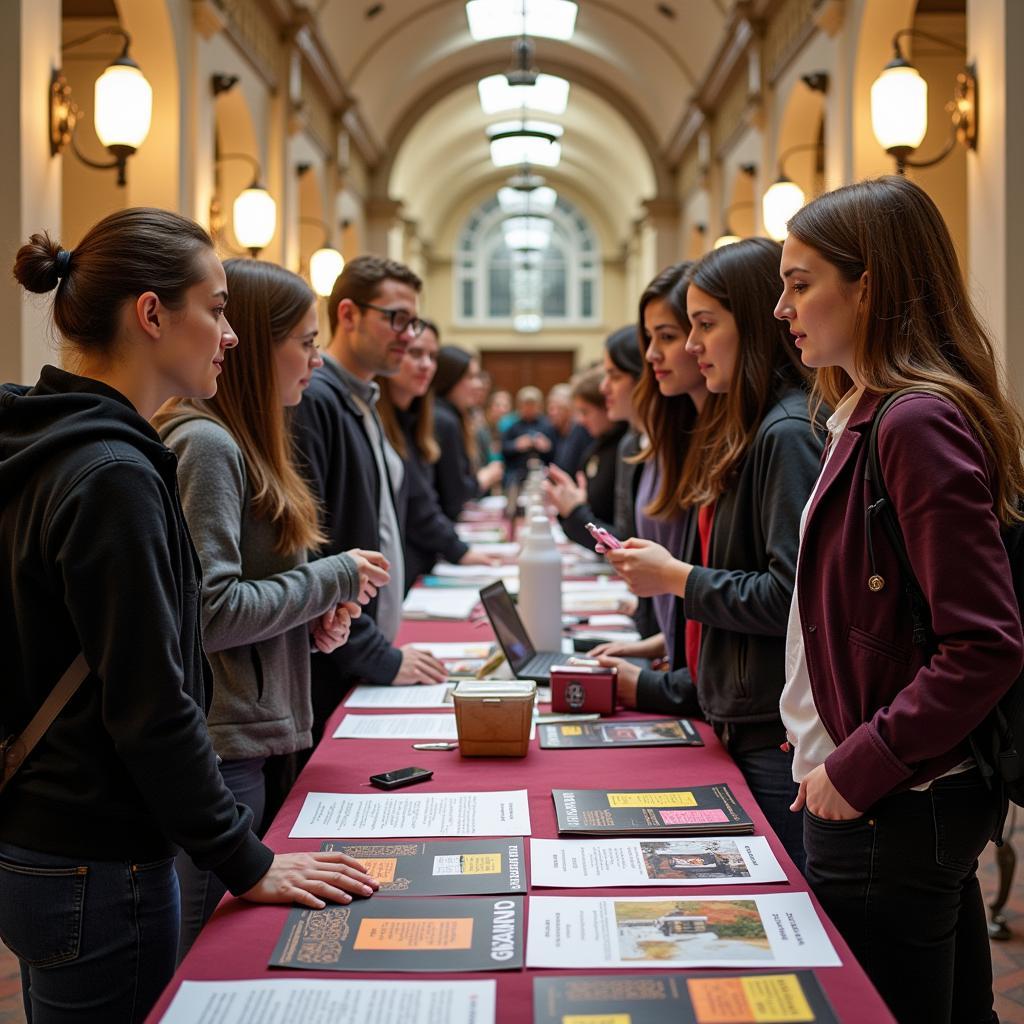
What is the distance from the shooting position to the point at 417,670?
9.67ft

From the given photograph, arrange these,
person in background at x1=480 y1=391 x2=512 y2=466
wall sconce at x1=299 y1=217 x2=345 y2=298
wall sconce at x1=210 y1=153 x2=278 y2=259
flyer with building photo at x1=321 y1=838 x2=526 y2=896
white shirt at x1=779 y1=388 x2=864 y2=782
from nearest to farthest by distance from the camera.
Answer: flyer with building photo at x1=321 y1=838 x2=526 y2=896
white shirt at x1=779 y1=388 x2=864 y2=782
wall sconce at x1=210 y1=153 x2=278 y2=259
wall sconce at x1=299 y1=217 x2=345 y2=298
person in background at x1=480 y1=391 x2=512 y2=466

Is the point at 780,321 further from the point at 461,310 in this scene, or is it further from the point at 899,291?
the point at 461,310

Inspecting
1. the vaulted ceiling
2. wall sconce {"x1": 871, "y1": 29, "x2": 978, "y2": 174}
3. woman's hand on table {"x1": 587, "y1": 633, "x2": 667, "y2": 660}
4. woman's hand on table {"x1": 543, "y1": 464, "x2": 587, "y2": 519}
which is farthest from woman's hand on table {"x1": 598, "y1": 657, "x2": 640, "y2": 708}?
the vaulted ceiling

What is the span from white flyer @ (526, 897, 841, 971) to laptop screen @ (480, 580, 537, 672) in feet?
4.12

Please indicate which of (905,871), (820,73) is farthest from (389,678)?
(820,73)

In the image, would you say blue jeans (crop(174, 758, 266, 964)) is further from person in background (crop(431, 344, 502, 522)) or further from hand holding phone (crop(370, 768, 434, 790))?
person in background (crop(431, 344, 502, 522))

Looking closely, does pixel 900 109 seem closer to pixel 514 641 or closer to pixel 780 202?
pixel 780 202

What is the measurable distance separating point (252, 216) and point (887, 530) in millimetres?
7460

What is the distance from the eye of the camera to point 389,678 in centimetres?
292

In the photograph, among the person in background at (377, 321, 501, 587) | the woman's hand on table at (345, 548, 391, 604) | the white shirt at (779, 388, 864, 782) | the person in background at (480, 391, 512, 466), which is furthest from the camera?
the person in background at (480, 391, 512, 466)

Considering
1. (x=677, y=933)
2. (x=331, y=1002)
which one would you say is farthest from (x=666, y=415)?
(x=331, y=1002)

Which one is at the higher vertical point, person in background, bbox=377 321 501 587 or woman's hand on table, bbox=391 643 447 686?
person in background, bbox=377 321 501 587

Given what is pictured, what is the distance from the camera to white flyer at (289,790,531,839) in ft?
6.21

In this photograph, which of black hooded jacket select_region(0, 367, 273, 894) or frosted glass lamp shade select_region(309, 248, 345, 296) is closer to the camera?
black hooded jacket select_region(0, 367, 273, 894)
